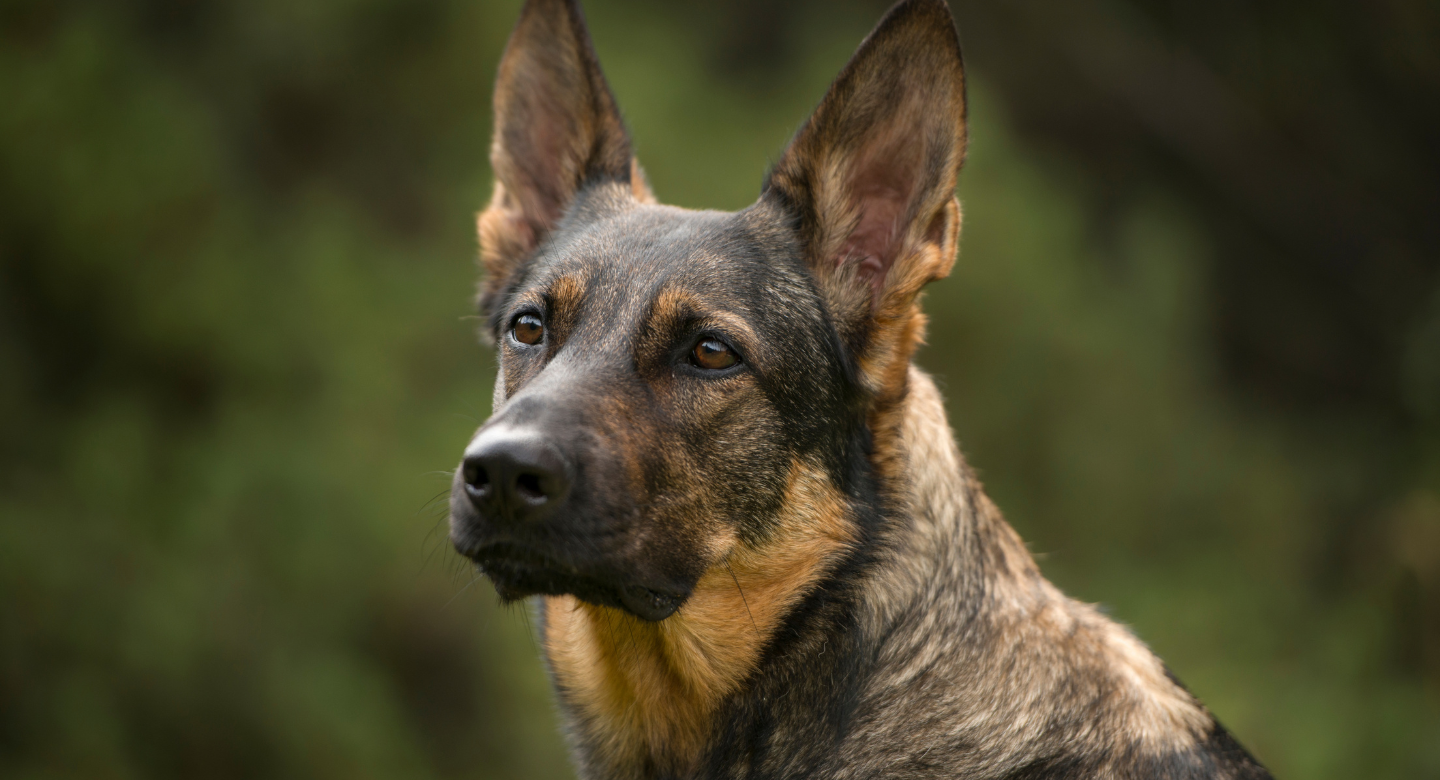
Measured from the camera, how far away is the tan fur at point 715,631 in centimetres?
379

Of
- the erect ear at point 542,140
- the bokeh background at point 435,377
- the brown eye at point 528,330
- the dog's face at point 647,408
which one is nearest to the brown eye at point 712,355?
the dog's face at point 647,408

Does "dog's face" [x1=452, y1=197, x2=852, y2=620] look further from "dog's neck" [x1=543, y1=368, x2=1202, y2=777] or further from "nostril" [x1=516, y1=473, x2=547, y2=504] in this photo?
"dog's neck" [x1=543, y1=368, x2=1202, y2=777]

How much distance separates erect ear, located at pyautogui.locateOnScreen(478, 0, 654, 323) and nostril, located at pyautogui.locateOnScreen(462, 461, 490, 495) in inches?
60.2

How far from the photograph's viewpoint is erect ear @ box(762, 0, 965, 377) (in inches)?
149

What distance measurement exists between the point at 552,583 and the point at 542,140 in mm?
2141

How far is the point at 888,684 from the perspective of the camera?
12.1ft

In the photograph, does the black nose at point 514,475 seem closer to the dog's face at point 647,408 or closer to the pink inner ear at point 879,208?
the dog's face at point 647,408

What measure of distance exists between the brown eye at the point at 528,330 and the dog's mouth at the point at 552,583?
93 cm

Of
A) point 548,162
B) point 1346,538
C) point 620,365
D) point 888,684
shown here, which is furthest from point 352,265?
point 1346,538

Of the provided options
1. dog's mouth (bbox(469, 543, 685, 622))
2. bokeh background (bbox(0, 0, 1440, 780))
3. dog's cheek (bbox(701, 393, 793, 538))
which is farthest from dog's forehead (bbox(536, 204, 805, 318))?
bokeh background (bbox(0, 0, 1440, 780))

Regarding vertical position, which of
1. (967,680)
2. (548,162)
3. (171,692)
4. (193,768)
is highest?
(548,162)

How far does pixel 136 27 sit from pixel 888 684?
25.3ft

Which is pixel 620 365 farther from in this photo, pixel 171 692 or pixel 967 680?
pixel 171 692

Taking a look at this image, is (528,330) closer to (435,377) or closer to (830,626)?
(830,626)
